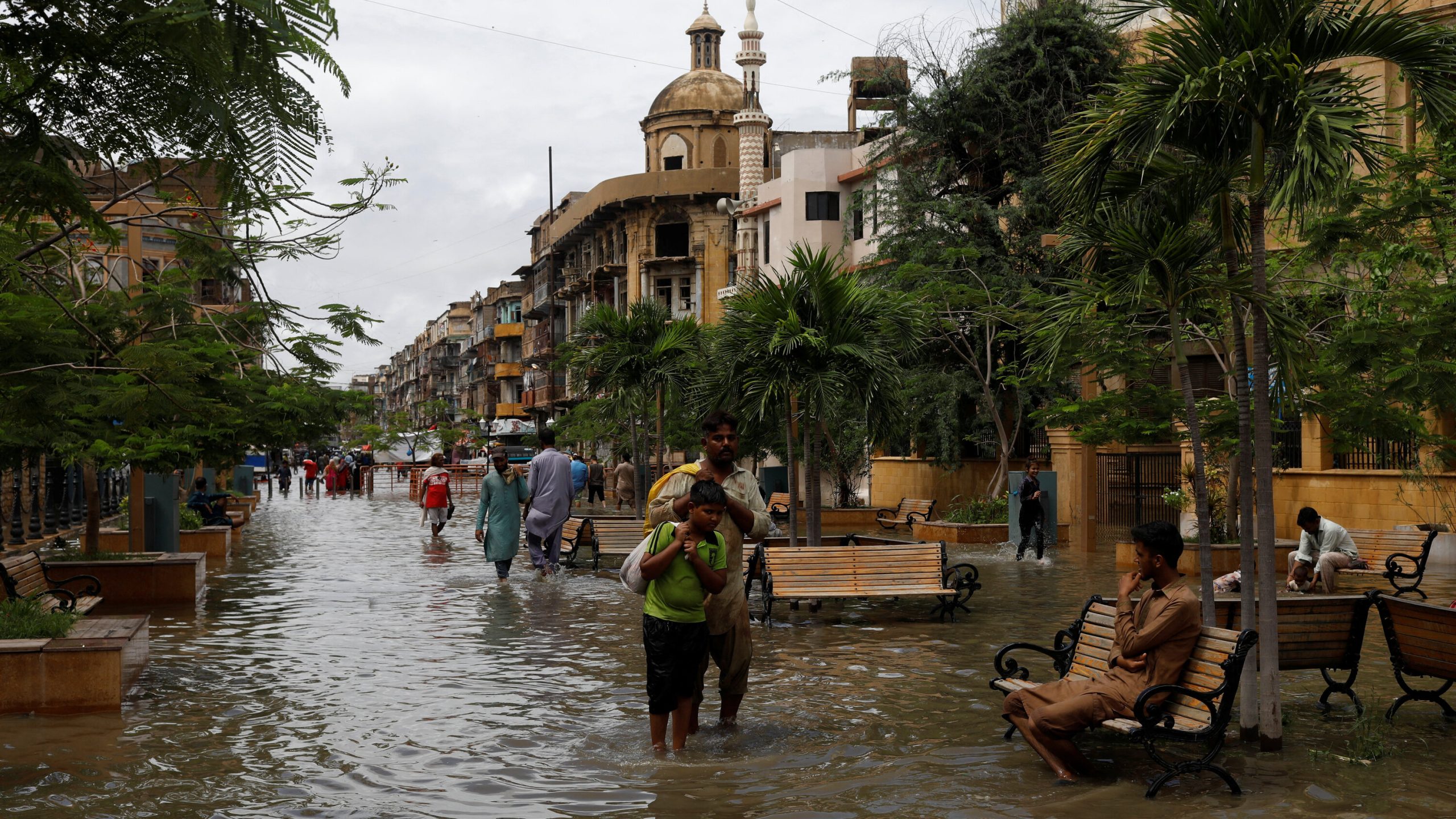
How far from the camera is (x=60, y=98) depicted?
3.35 metres

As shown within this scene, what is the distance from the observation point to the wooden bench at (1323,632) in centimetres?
866

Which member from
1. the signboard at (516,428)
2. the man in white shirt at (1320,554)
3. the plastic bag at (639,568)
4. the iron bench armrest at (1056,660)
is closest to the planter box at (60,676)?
the plastic bag at (639,568)

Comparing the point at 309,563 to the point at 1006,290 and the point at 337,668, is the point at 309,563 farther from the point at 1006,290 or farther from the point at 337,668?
the point at 1006,290

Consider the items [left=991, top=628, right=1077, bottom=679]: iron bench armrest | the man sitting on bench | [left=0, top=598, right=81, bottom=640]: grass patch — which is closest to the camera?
[left=991, top=628, right=1077, bottom=679]: iron bench armrest

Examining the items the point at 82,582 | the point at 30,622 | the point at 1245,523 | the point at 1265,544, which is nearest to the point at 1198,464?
the point at 1245,523

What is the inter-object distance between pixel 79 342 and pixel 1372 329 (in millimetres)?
10146

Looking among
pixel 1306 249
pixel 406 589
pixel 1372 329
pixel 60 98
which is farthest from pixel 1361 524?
pixel 60 98

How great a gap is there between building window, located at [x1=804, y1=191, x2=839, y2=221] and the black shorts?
1671 inches

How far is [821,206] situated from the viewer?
49594mm

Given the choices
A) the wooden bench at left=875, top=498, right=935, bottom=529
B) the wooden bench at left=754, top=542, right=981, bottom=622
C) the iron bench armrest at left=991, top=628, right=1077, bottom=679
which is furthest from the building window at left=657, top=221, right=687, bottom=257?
the iron bench armrest at left=991, top=628, right=1077, bottom=679

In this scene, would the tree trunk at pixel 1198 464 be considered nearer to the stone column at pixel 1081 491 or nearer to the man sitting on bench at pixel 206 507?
the stone column at pixel 1081 491

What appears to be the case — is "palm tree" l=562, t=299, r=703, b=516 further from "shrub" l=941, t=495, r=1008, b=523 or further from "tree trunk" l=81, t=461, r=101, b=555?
"tree trunk" l=81, t=461, r=101, b=555

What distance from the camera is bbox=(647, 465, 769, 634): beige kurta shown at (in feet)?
26.9

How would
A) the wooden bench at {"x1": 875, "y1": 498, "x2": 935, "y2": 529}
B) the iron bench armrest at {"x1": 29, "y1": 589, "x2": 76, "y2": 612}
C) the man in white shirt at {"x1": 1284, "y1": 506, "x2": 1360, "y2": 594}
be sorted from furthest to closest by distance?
the wooden bench at {"x1": 875, "y1": 498, "x2": 935, "y2": 529}
the man in white shirt at {"x1": 1284, "y1": 506, "x2": 1360, "y2": 594}
the iron bench armrest at {"x1": 29, "y1": 589, "x2": 76, "y2": 612}
